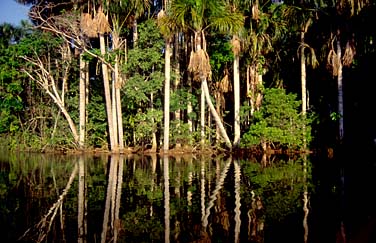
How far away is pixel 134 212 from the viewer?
879cm

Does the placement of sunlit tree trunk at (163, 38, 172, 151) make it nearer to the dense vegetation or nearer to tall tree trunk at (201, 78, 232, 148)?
the dense vegetation

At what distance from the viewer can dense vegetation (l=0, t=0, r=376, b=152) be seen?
78.5 ft

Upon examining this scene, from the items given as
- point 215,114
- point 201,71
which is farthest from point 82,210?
point 215,114

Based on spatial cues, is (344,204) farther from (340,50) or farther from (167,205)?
(340,50)

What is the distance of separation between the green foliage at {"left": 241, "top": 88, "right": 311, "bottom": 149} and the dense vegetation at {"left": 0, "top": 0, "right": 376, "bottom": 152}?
6cm

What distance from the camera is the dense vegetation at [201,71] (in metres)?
23.9

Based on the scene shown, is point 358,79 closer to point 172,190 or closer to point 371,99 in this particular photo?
point 371,99

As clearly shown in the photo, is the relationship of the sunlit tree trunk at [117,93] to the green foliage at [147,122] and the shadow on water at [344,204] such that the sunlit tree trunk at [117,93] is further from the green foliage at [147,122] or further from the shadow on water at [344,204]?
the shadow on water at [344,204]

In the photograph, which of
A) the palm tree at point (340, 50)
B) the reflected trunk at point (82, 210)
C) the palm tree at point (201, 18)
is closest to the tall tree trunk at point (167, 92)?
the palm tree at point (201, 18)

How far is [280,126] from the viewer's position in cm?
2472

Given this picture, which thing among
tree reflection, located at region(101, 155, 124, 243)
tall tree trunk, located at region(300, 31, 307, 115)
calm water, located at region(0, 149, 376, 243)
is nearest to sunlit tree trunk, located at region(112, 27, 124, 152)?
tall tree trunk, located at region(300, 31, 307, 115)

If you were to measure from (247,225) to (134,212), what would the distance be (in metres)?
2.43

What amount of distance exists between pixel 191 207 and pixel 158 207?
2.35 feet

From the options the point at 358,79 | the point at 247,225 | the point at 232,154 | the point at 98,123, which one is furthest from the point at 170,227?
the point at 98,123
